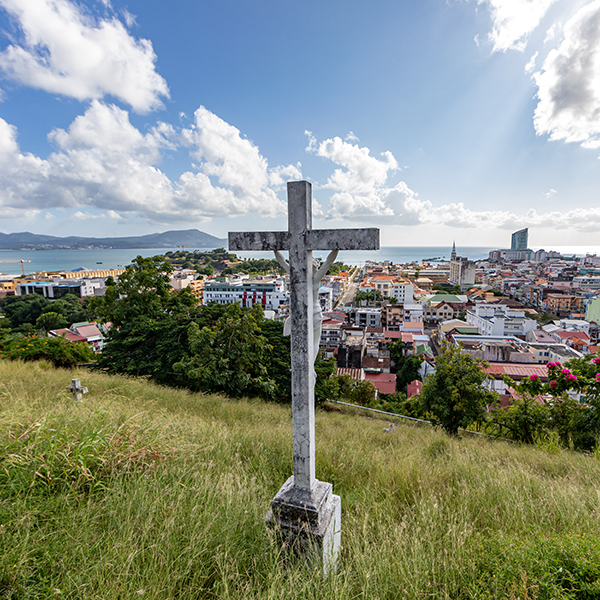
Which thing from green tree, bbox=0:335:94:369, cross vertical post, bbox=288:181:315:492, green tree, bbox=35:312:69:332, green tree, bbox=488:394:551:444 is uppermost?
cross vertical post, bbox=288:181:315:492

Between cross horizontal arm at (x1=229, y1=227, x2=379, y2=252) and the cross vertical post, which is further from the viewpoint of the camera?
the cross vertical post

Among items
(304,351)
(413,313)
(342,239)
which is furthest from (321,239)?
(413,313)

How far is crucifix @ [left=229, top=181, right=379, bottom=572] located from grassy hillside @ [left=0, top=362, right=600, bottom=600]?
7.4 inches

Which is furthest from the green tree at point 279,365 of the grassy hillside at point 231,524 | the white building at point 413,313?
the white building at point 413,313

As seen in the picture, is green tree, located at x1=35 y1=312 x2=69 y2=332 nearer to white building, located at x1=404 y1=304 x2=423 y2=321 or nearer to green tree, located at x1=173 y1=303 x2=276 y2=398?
green tree, located at x1=173 y1=303 x2=276 y2=398

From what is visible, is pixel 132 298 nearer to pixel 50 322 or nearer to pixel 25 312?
pixel 50 322

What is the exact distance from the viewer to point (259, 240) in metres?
2.26

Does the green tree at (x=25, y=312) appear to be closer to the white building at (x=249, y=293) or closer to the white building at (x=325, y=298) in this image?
the white building at (x=249, y=293)

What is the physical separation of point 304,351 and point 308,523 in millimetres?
1151

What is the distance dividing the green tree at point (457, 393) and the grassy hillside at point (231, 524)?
208 inches

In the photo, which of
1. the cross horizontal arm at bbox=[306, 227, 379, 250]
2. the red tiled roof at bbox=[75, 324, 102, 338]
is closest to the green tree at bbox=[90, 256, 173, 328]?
the cross horizontal arm at bbox=[306, 227, 379, 250]

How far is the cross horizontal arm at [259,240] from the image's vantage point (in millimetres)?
2186

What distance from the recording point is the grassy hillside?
5.46 feet

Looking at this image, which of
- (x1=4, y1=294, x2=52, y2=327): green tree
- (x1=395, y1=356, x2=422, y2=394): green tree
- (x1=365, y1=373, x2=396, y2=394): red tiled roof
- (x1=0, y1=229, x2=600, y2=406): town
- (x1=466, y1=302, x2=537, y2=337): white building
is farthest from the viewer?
(x1=4, y1=294, x2=52, y2=327): green tree
